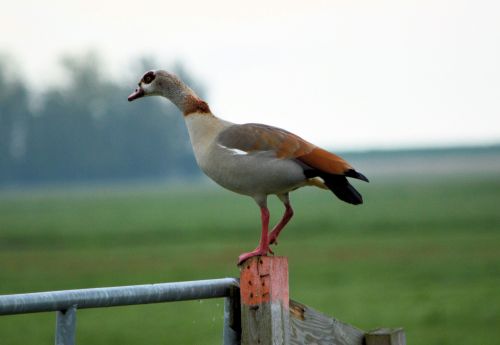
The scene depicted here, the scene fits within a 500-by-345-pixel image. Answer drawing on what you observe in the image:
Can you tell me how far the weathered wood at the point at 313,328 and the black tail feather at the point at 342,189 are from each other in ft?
3.16

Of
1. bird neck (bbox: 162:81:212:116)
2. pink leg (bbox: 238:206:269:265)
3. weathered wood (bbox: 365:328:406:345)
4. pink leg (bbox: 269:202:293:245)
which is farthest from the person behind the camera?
bird neck (bbox: 162:81:212:116)

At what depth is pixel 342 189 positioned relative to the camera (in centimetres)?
570

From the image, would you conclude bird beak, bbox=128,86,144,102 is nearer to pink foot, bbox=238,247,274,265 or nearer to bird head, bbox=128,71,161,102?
bird head, bbox=128,71,161,102

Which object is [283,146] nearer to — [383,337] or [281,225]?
[281,225]

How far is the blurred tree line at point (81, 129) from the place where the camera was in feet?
570

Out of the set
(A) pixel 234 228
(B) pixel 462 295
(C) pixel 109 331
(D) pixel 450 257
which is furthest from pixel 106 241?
(C) pixel 109 331

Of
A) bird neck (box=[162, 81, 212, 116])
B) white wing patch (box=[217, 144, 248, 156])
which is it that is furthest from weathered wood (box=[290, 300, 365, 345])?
bird neck (box=[162, 81, 212, 116])

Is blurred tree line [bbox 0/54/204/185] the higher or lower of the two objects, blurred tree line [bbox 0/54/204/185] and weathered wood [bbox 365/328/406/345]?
the higher

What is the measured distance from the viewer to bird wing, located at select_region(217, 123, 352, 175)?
5629 millimetres

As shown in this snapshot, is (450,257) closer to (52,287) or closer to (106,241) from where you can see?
(52,287)

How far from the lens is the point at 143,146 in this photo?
634 ft

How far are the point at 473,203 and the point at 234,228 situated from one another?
2632 centimetres

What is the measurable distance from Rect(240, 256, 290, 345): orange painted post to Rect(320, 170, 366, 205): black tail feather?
1153 mm

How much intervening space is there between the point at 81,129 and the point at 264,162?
179 meters
